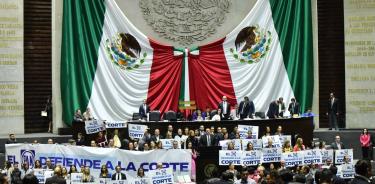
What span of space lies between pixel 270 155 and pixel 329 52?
1168 centimetres

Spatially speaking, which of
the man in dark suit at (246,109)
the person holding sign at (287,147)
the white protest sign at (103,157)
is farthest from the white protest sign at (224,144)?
the man in dark suit at (246,109)

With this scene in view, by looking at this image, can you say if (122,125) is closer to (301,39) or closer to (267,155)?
(267,155)

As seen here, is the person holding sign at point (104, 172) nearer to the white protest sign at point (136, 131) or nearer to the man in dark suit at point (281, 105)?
the white protest sign at point (136, 131)

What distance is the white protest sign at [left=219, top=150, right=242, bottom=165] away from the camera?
21156 millimetres

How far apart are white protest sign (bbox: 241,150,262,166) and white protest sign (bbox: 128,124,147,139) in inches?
202

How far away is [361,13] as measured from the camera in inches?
1213

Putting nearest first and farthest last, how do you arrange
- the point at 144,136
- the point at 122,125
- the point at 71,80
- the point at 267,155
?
the point at 267,155
the point at 144,136
the point at 122,125
the point at 71,80

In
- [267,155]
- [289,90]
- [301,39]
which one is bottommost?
[267,155]

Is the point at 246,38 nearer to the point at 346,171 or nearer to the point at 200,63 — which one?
the point at 200,63

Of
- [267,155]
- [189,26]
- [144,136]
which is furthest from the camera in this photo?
[189,26]

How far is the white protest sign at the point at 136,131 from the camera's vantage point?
25281mm

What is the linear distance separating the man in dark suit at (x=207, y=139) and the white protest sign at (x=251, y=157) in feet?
10.5

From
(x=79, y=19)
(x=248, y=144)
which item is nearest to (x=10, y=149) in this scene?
(x=248, y=144)

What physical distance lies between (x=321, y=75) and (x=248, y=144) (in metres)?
10.6
